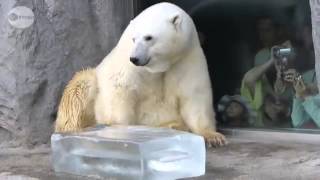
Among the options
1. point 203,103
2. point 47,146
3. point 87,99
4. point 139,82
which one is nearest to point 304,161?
point 203,103

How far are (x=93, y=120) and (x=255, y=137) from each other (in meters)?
0.92

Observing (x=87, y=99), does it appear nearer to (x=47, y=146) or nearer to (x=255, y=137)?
(x=47, y=146)

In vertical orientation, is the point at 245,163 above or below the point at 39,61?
below

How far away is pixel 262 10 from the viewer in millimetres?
3654

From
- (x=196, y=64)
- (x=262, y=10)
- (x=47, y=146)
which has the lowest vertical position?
(x=47, y=146)

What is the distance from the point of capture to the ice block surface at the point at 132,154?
2559 mm

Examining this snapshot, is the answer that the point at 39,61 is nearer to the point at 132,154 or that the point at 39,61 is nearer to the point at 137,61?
the point at 137,61

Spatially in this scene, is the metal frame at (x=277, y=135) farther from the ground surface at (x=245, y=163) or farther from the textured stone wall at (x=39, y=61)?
the textured stone wall at (x=39, y=61)

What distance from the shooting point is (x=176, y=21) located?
10.7 feet

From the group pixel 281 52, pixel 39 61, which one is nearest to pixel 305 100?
pixel 281 52

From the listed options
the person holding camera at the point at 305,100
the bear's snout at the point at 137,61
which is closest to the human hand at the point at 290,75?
the person holding camera at the point at 305,100

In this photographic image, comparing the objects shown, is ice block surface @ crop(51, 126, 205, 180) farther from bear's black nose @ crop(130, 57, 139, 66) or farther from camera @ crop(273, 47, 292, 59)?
camera @ crop(273, 47, 292, 59)

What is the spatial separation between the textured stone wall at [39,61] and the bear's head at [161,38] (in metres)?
0.58

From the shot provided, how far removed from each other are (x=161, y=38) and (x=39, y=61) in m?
0.86
